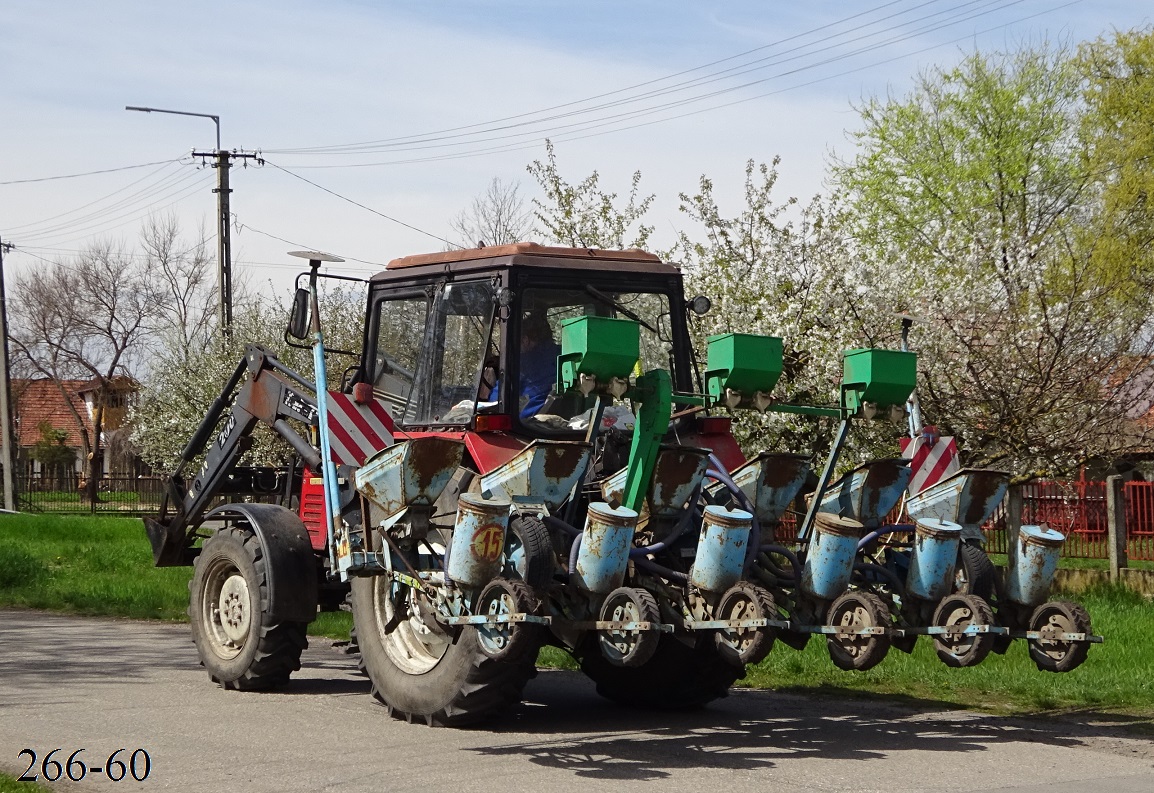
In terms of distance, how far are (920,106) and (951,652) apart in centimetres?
3080

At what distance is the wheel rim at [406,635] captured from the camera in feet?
27.0

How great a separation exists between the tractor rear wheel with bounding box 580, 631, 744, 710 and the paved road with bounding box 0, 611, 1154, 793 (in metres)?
0.16

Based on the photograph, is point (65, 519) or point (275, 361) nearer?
point (275, 361)

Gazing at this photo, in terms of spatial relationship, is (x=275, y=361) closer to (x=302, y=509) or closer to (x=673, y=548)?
(x=302, y=509)

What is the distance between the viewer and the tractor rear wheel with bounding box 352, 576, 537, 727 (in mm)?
7699

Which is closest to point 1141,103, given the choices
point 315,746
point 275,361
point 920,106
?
point 920,106

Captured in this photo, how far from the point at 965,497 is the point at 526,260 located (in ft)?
9.46

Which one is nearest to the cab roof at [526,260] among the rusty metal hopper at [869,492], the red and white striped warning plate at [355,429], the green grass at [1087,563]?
the red and white striped warning plate at [355,429]

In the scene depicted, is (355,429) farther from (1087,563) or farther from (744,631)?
(1087,563)

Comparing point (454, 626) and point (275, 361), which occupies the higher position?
point (275, 361)

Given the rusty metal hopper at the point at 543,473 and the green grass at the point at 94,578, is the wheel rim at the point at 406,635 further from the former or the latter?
the green grass at the point at 94,578

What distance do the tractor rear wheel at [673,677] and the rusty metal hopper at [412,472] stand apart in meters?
1.61

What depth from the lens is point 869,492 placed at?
27.6ft

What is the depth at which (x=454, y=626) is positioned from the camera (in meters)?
7.74
